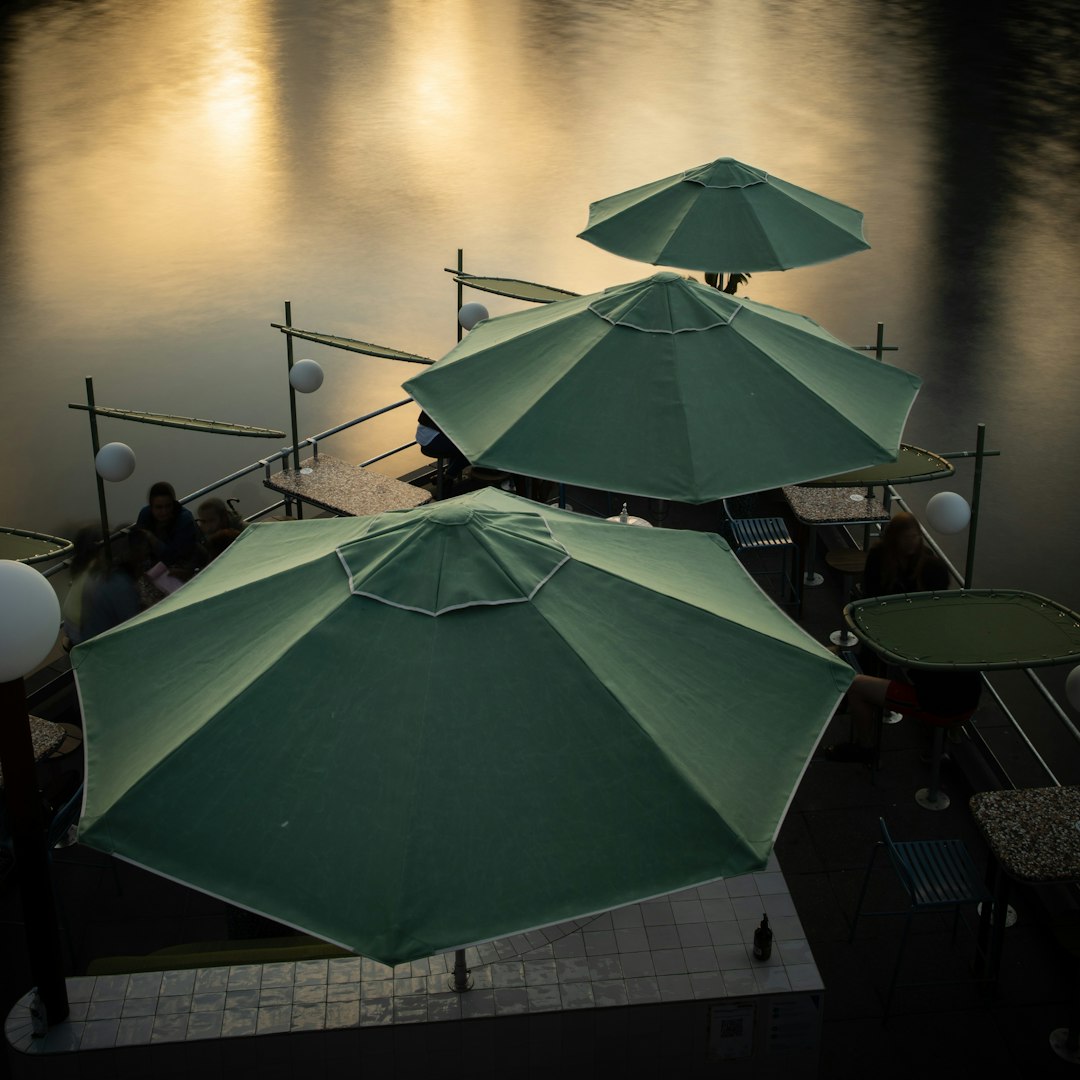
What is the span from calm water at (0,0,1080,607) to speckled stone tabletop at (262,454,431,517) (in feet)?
10.4

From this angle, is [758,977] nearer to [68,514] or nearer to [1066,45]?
[68,514]

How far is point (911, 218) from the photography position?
57.6 ft

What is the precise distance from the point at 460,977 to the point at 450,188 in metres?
16.1

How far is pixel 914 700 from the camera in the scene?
5.84 meters

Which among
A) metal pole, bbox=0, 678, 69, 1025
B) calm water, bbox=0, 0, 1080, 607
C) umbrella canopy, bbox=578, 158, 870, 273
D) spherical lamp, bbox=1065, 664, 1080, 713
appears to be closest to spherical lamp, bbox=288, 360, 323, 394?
umbrella canopy, bbox=578, 158, 870, 273

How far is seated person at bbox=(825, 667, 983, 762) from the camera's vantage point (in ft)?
18.7

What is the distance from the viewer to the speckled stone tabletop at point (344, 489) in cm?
752

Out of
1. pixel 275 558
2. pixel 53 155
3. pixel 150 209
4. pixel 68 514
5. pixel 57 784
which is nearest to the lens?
pixel 275 558

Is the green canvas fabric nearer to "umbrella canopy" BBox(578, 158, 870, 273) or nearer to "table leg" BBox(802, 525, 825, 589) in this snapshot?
"table leg" BBox(802, 525, 825, 589)

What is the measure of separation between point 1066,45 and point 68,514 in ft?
78.4

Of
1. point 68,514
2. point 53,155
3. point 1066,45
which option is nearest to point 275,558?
point 68,514

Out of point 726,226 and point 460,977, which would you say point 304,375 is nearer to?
point 726,226

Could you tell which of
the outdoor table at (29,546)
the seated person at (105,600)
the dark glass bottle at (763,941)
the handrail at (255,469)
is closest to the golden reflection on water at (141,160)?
the handrail at (255,469)

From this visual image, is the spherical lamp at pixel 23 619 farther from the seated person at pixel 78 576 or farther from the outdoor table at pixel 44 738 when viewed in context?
the seated person at pixel 78 576
